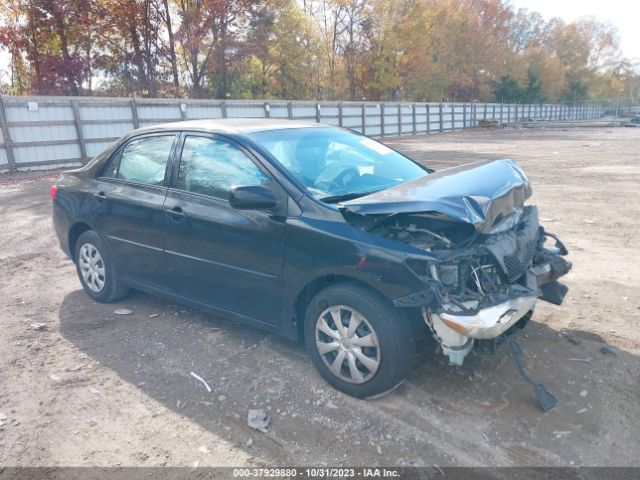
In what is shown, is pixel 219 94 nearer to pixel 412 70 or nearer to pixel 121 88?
pixel 121 88

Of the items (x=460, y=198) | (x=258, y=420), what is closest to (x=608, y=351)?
(x=460, y=198)

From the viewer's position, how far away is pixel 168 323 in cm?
435

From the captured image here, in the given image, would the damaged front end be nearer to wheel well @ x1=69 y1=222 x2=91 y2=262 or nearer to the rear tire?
the rear tire

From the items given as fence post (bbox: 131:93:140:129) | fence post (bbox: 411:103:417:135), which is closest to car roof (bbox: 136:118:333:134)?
fence post (bbox: 131:93:140:129)

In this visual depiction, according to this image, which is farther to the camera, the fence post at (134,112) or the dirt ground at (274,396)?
the fence post at (134,112)

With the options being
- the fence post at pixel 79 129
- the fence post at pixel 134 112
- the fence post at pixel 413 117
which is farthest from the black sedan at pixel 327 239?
the fence post at pixel 413 117

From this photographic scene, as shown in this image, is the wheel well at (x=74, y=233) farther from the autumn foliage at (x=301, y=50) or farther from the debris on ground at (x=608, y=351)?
the autumn foliage at (x=301, y=50)

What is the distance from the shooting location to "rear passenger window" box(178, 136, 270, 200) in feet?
11.8

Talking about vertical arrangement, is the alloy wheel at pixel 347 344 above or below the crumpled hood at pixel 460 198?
below

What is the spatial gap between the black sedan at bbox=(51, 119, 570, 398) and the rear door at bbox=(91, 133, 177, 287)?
0.6 inches

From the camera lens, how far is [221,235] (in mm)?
3607

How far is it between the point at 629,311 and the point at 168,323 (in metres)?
4.06

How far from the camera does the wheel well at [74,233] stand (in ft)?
15.9

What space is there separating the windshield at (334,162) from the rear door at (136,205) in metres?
1.04
